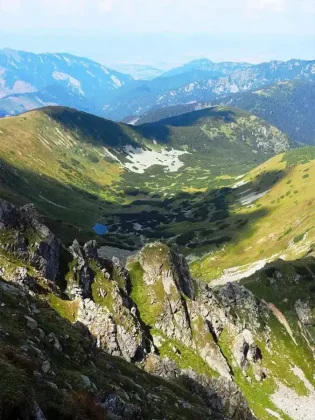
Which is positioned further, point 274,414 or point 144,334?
point 274,414

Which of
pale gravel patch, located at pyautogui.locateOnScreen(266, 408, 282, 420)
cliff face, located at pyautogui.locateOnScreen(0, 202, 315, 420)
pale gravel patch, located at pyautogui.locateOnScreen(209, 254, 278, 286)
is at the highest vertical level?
cliff face, located at pyautogui.locateOnScreen(0, 202, 315, 420)

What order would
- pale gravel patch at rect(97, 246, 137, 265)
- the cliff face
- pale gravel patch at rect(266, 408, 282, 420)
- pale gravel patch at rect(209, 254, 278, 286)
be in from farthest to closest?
1. pale gravel patch at rect(97, 246, 137, 265)
2. pale gravel patch at rect(209, 254, 278, 286)
3. pale gravel patch at rect(266, 408, 282, 420)
4. the cliff face

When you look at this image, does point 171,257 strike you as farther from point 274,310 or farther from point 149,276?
point 274,310

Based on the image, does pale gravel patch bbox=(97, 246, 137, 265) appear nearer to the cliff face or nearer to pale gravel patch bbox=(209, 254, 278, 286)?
pale gravel patch bbox=(209, 254, 278, 286)

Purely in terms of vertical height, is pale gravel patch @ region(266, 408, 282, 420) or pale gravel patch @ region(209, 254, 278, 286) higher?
pale gravel patch @ region(266, 408, 282, 420)

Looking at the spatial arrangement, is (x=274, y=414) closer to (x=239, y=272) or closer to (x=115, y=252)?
(x=239, y=272)

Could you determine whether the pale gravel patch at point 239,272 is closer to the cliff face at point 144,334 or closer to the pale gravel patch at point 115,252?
the pale gravel patch at point 115,252

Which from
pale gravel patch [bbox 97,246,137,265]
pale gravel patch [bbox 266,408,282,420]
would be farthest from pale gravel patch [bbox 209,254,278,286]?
pale gravel patch [bbox 266,408,282,420]

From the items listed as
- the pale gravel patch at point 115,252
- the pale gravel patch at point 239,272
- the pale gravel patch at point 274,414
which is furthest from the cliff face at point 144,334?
the pale gravel patch at point 115,252

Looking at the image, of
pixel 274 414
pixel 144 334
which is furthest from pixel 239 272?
pixel 144 334
